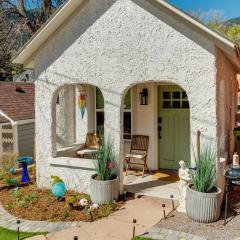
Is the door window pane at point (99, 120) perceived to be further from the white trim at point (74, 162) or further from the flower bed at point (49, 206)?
the flower bed at point (49, 206)

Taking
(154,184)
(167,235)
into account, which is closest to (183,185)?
(167,235)

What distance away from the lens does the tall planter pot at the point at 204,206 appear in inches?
277

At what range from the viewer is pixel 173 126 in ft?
36.1

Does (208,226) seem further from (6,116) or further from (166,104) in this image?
(6,116)

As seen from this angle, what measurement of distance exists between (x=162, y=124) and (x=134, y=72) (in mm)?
3350

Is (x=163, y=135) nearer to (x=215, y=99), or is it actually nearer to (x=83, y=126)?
(x=83, y=126)

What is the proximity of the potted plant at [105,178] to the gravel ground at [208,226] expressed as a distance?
1650 millimetres

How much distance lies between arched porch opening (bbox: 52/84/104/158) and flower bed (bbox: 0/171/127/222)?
8.24ft

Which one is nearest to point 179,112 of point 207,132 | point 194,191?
point 207,132

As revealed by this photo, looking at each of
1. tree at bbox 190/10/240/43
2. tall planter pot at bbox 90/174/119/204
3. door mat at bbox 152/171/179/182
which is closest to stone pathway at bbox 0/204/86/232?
tall planter pot at bbox 90/174/119/204

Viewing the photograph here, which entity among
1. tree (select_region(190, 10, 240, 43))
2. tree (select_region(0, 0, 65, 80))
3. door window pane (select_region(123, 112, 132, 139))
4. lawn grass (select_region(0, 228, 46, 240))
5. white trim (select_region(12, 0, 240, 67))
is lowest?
lawn grass (select_region(0, 228, 46, 240))

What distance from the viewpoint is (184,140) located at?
10891 millimetres

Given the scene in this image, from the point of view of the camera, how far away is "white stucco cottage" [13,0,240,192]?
7617 mm

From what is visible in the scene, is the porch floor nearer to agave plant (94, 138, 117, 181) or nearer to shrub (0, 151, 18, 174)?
agave plant (94, 138, 117, 181)
